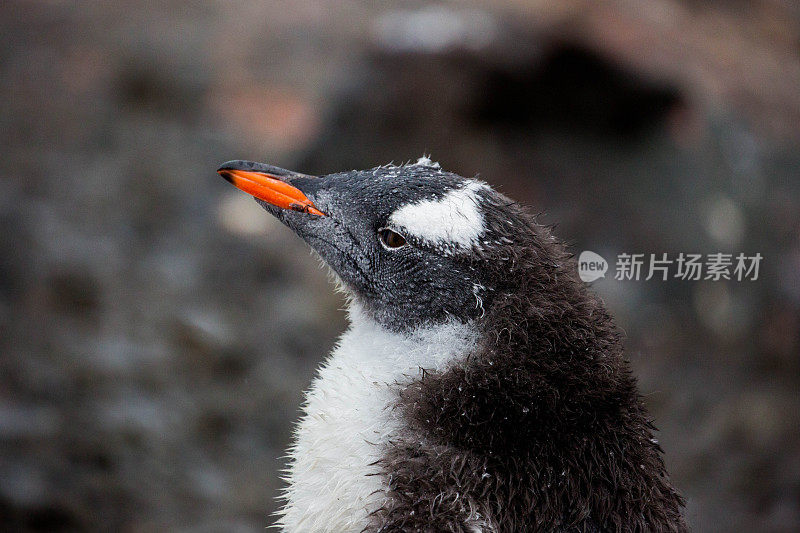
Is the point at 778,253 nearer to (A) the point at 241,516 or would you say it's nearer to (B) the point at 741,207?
(B) the point at 741,207

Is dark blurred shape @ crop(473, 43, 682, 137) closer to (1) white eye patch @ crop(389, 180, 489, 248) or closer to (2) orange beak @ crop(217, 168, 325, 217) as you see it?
(2) orange beak @ crop(217, 168, 325, 217)

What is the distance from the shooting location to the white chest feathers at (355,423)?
2049mm

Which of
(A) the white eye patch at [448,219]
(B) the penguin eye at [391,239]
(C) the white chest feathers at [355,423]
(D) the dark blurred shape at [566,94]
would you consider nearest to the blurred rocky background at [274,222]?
(D) the dark blurred shape at [566,94]

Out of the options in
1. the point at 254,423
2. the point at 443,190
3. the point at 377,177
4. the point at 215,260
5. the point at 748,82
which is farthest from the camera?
the point at 748,82

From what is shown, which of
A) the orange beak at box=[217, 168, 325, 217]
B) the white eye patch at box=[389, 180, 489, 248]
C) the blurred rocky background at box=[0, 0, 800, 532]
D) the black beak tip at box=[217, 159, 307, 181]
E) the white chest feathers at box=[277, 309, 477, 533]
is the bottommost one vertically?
the white chest feathers at box=[277, 309, 477, 533]

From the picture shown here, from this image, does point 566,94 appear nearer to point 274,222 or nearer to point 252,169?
point 274,222

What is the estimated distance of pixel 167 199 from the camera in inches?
191

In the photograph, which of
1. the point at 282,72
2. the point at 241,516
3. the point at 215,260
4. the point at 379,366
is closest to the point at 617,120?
the point at 282,72

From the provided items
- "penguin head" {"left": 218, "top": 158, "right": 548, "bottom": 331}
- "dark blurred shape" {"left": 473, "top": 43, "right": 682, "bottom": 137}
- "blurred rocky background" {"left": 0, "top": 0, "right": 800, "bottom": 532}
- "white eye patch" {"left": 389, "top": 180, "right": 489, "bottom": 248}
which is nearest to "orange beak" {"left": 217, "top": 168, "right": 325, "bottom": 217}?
"penguin head" {"left": 218, "top": 158, "right": 548, "bottom": 331}

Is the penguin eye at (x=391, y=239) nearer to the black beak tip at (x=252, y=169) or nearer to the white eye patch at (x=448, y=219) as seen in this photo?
the white eye patch at (x=448, y=219)

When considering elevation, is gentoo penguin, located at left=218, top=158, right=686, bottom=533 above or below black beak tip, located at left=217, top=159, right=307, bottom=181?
below

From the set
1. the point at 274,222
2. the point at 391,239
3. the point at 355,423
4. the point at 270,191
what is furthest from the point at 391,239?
the point at 274,222

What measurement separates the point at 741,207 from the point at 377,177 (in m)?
3.93

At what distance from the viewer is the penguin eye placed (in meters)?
2.26
